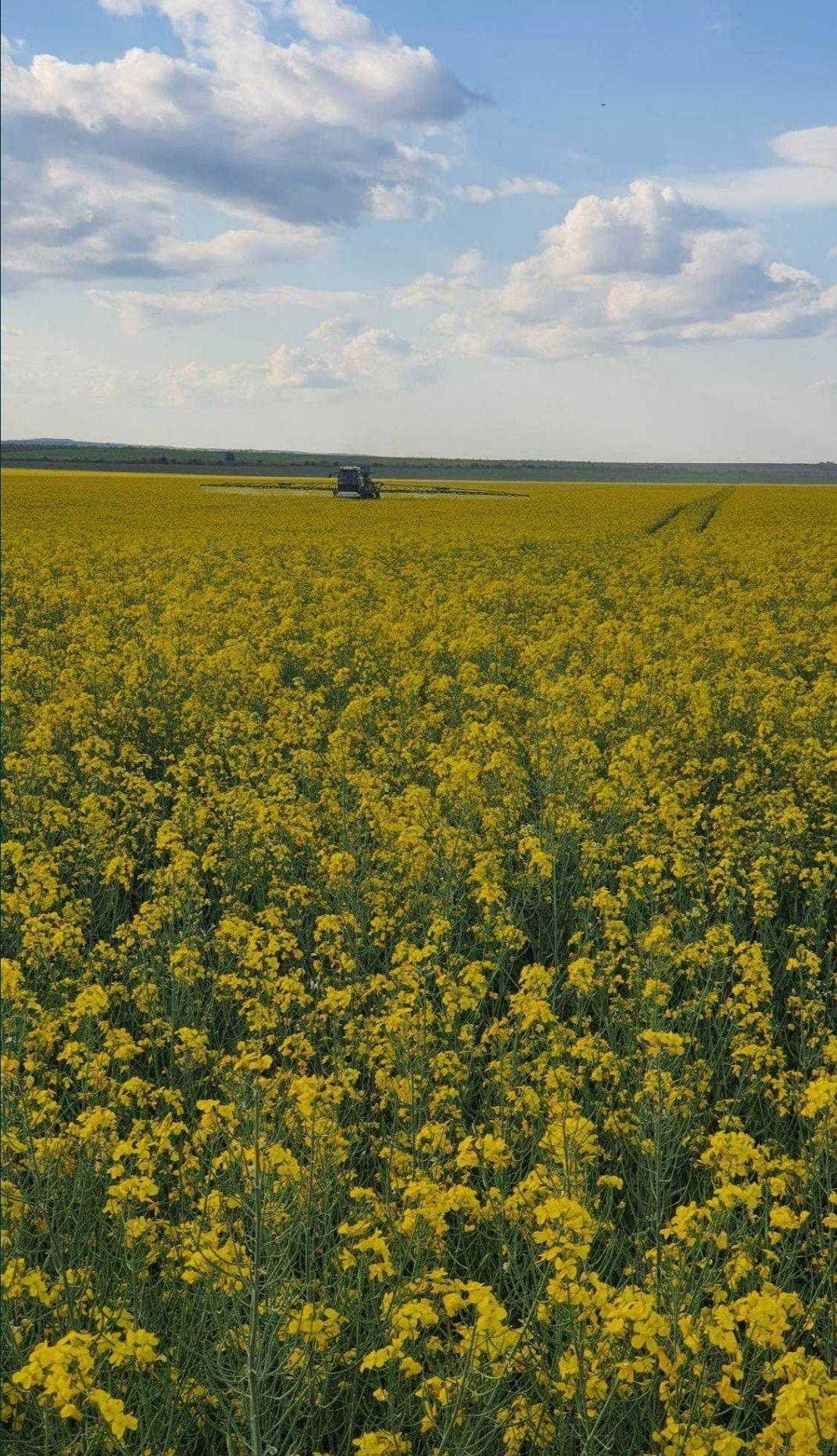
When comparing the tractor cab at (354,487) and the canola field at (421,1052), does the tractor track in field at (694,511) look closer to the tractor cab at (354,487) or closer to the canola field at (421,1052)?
the tractor cab at (354,487)

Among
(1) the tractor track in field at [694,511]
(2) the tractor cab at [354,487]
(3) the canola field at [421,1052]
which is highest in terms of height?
(2) the tractor cab at [354,487]

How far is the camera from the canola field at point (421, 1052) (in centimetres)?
348

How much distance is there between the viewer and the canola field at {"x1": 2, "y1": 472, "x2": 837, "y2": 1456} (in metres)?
3.48

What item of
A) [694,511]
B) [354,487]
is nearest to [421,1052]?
[694,511]

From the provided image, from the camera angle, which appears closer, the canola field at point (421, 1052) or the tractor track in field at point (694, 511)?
the canola field at point (421, 1052)

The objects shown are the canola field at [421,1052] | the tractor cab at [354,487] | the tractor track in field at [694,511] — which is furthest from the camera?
the tractor cab at [354,487]

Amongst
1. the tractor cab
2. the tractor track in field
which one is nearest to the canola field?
the tractor track in field

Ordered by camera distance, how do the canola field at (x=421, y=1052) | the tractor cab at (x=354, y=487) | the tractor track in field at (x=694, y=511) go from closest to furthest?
the canola field at (x=421, y=1052), the tractor track in field at (x=694, y=511), the tractor cab at (x=354, y=487)

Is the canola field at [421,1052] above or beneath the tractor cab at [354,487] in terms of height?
beneath

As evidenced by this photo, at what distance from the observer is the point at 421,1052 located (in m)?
4.87

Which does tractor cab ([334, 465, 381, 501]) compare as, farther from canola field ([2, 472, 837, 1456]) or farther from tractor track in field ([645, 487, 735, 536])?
canola field ([2, 472, 837, 1456])

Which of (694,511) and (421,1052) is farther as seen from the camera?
(694,511)

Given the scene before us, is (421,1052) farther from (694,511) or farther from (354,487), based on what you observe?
(354,487)

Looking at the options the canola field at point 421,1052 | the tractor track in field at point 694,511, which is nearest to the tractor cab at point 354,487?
the tractor track in field at point 694,511
